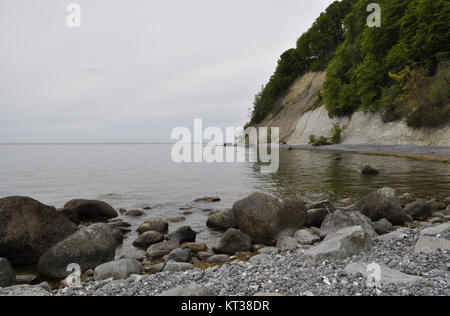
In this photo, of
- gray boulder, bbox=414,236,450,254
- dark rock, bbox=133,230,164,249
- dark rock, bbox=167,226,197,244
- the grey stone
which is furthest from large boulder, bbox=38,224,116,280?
gray boulder, bbox=414,236,450,254

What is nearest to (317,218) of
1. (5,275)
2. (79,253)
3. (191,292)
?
(191,292)

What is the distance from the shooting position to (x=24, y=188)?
2214 centimetres

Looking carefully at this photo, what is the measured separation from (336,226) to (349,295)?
180 inches

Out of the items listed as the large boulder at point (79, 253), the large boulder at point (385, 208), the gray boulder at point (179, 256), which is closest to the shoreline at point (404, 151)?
the large boulder at point (385, 208)

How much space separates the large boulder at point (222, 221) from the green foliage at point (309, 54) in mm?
92538

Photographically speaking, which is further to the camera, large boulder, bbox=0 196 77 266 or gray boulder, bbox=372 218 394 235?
gray boulder, bbox=372 218 394 235

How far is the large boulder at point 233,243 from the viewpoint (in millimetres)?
8172

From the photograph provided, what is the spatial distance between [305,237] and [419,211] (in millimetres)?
5225

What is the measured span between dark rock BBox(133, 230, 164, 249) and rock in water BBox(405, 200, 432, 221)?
358 inches

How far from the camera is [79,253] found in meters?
7.16

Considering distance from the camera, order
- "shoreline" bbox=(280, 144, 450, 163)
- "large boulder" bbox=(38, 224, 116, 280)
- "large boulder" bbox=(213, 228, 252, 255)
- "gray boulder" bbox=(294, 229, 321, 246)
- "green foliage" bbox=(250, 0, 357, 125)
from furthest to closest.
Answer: "green foliage" bbox=(250, 0, 357, 125) → "shoreline" bbox=(280, 144, 450, 163) → "gray boulder" bbox=(294, 229, 321, 246) → "large boulder" bbox=(213, 228, 252, 255) → "large boulder" bbox=(38, 224, 116, 280)

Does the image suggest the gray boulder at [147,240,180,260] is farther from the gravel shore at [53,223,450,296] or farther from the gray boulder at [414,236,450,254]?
the gray boulder at [414,236,450,254]

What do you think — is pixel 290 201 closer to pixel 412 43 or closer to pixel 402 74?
pixel 402 74

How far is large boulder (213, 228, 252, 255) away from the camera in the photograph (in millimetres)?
8172
